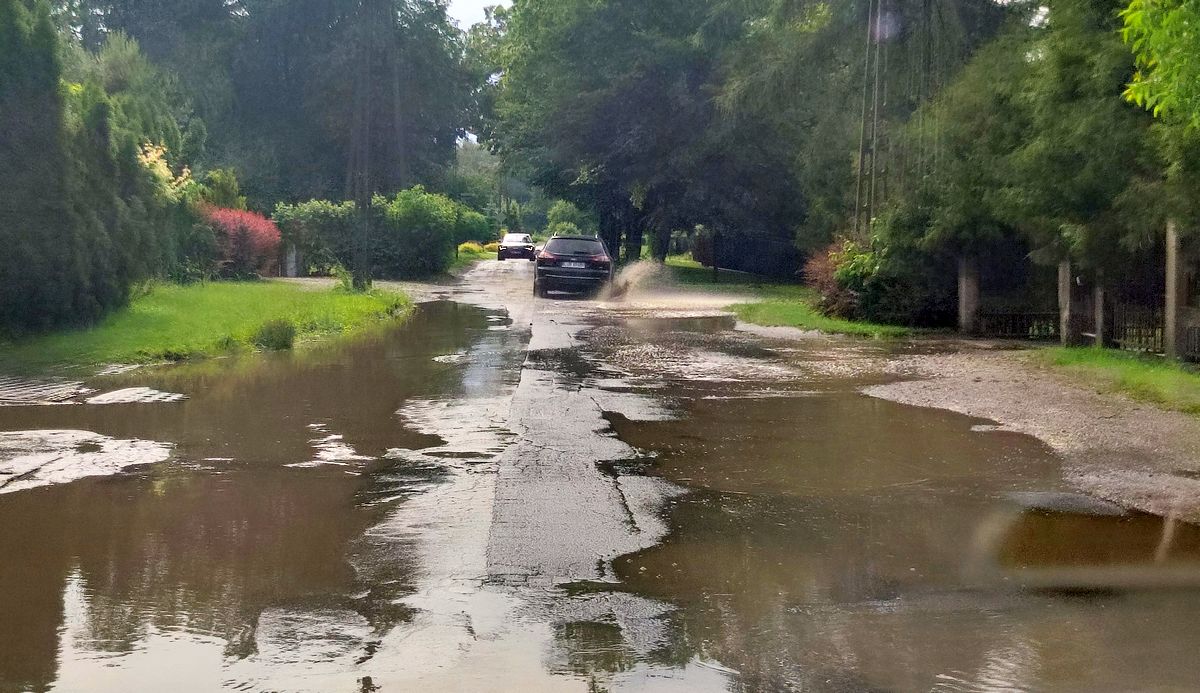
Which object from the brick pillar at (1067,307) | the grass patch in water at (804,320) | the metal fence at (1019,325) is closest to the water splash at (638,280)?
the grass patch in water at (804,320)

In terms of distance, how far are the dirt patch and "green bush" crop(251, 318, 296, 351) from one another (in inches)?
337

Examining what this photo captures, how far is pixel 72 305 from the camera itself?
18.1m

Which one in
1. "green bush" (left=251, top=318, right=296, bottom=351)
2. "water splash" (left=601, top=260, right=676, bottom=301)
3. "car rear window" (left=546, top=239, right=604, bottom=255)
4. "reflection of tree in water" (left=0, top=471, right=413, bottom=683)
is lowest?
"reflection of tree in water" (left=0, top=471, right=413, bottom=683)

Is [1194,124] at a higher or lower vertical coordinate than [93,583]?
higher

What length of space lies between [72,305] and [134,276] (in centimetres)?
233

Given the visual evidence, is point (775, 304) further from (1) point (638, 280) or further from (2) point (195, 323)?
(2) point (195, 323)

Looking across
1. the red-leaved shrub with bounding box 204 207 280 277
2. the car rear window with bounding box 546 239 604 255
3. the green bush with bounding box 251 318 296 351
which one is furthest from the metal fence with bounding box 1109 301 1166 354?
the red-leaved shrub with bounding box 204 207 280 277

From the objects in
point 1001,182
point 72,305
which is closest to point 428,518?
point 72,305

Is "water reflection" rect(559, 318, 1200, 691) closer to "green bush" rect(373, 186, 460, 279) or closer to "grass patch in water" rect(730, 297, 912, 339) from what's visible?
"grass patch in water" rect(730, 297, 912, 339)

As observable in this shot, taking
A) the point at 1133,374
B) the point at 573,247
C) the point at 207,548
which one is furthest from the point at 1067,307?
the point at 573,247

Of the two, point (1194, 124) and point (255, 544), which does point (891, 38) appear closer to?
point (1194, 124)

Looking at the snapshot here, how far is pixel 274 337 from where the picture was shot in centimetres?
1861

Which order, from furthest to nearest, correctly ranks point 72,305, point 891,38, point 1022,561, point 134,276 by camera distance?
point 891,38 < point 134,276 < point 72,305 < point 1022,561

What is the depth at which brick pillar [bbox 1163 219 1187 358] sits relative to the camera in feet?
51.1
